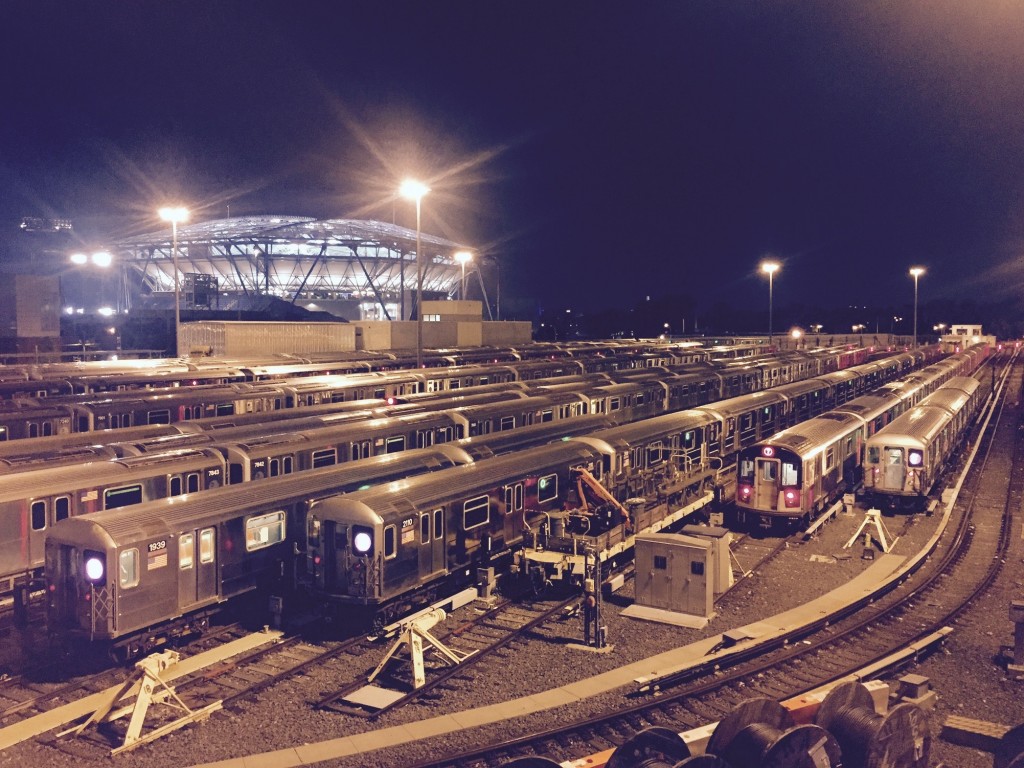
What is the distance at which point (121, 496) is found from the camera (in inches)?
706

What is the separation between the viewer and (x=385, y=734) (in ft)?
39.2

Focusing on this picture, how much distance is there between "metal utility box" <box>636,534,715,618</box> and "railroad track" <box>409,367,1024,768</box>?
1.96m

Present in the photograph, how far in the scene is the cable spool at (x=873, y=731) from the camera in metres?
8.86

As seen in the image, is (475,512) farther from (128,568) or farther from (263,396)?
(263,396)

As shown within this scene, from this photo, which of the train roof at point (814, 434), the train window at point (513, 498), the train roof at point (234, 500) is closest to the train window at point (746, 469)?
the train roof at point (814, 434)

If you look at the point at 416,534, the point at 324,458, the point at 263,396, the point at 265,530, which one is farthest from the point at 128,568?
the point at 263,396

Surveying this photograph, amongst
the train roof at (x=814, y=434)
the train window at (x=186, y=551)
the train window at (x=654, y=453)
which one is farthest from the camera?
the train window at (x=654, y=453)

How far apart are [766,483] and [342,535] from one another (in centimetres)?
1331

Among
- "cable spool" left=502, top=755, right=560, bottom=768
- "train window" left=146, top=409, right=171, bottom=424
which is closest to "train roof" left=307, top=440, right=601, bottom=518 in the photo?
"cable spool" left=502, top=755, right=560, bottom=768

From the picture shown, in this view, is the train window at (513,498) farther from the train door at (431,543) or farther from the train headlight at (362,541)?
the train headlight at (362,541)

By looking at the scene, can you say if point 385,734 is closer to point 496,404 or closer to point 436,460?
point 436,460

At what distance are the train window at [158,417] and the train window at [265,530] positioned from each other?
1318 centimetres

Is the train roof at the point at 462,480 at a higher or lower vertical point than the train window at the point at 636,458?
higher

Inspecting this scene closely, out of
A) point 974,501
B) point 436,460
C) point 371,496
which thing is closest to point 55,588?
point 371,496
